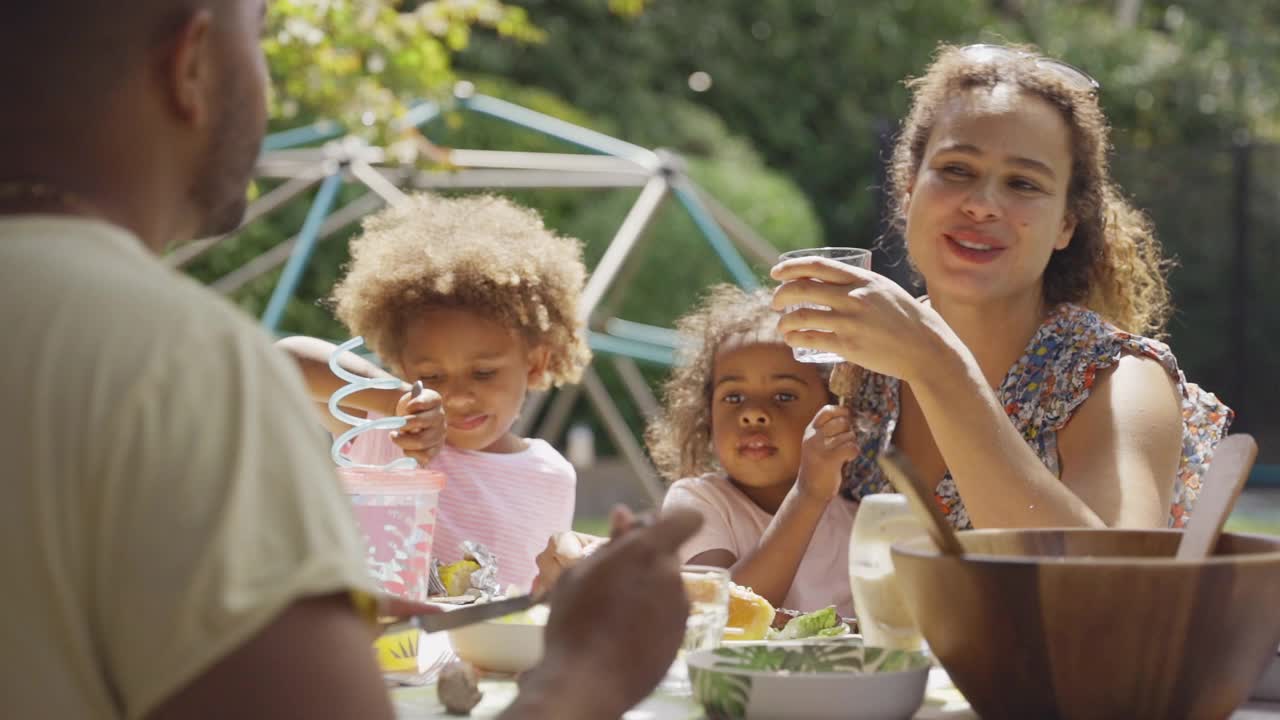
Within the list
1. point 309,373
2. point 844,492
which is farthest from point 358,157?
point 844,492

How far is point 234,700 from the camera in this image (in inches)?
41.4

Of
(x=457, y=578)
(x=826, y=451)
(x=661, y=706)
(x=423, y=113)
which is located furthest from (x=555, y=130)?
(x=661, y=706)

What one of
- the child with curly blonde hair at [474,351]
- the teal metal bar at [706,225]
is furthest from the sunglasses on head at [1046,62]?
the teal metal bar at [706,225]

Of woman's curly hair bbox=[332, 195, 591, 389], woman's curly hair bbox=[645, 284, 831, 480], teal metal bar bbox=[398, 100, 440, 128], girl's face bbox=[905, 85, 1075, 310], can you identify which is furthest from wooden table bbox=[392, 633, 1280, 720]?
teal metal bar bbox=[398, 100, 440, 128]

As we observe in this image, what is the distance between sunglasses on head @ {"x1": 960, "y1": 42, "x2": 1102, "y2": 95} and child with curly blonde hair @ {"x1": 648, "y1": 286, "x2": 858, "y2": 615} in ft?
2.30

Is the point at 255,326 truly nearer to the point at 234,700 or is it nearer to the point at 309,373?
the point at 234,700

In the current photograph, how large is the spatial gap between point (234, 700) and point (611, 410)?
6828 mm

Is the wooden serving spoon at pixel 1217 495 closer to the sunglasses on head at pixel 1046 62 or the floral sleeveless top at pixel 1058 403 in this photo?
the floral sleeveless top at pixel 1058 403

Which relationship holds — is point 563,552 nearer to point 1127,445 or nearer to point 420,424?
point 420,424

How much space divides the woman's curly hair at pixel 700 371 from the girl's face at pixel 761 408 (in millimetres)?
45

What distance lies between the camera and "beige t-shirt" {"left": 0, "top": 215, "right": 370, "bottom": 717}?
103cm

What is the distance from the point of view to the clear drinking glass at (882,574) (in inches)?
76.4

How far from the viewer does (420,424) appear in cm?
289

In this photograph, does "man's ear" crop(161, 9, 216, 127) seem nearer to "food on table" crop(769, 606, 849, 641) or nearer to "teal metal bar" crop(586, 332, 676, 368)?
"food on table" crop(769, 606, 849, 641)
